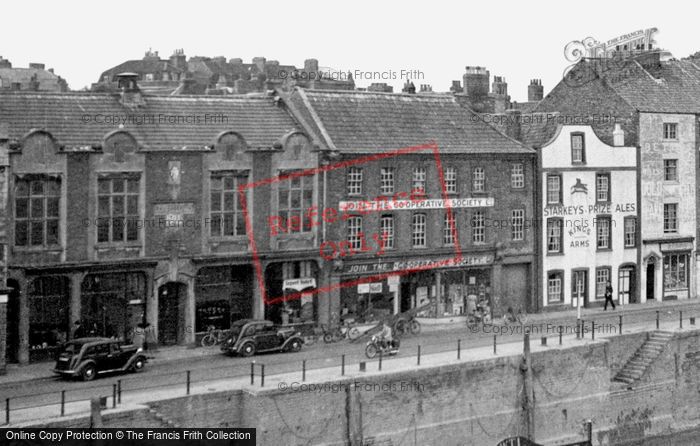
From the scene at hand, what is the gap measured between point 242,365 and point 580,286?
68.3 ft

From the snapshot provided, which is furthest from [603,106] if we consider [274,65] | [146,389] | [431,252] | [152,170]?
[274,65]

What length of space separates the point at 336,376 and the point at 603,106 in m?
26.4

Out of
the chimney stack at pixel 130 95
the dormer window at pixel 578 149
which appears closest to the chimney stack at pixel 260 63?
the dormer window at pixel 578 149

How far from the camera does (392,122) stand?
157 feet

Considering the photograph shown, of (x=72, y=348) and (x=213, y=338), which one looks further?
(x=213, y=338)

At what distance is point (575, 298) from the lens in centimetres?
5144

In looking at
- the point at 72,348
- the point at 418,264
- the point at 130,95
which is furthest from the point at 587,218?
the point at 72,348

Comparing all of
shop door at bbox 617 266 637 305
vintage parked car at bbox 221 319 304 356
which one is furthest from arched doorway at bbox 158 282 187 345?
shop door at bbox 617 266 637 305

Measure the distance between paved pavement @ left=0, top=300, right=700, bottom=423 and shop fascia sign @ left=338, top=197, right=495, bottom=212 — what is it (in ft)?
17.6

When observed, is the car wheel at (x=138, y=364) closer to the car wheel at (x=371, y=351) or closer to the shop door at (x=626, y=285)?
the car wheel at (x=371, y=351)

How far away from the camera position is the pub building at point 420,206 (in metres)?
44.9

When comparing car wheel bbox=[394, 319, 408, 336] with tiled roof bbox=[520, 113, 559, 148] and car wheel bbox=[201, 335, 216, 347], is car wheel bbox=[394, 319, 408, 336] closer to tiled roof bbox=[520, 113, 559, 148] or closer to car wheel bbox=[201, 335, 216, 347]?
car wheel bbox=[201, 335, 216, 347]

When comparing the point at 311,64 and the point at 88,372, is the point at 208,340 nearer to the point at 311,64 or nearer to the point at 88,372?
the point at 88,372

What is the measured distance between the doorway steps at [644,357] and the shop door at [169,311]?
17573 millimetres
